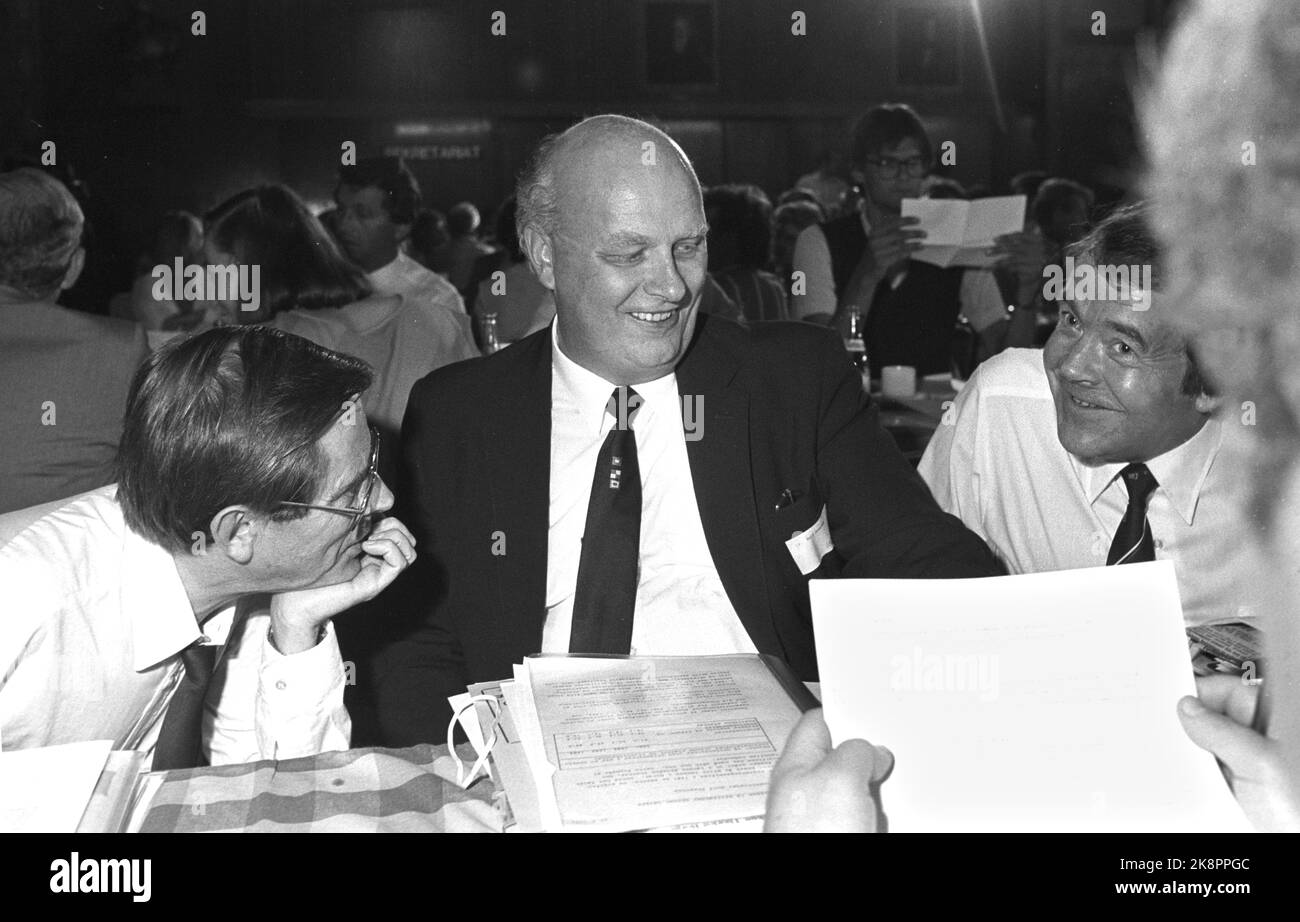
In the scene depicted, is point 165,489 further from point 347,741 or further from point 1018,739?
point 1018,739

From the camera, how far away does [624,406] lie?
188 cm

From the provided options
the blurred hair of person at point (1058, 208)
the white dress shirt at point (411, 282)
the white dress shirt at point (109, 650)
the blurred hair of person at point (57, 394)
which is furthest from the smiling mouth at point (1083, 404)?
the white dress shirt at point (411, 282)

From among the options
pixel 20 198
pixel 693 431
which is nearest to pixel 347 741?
pixel 693 431

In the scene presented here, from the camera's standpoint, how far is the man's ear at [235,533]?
A: 1.36 m

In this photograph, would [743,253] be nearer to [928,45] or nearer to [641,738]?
[641,738]

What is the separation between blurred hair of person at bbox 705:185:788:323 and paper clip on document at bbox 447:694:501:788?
329cm

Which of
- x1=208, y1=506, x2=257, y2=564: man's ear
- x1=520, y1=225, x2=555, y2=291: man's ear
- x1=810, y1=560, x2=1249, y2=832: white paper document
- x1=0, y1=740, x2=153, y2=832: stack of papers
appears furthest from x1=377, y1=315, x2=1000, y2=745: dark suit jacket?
x1=810, y1=560, x2=1249, y2=832: white paper document

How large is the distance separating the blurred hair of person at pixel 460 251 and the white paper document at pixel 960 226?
3.47 metres

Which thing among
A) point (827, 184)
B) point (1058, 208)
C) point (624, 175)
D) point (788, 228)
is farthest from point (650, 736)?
point (827, 184)

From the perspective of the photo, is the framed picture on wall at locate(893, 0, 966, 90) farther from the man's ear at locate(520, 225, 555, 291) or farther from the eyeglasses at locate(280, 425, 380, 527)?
the eyeglasses at locate(280, 425, 380, 527)

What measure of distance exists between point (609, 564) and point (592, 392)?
33 cm

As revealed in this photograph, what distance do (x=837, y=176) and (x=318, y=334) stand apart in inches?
268

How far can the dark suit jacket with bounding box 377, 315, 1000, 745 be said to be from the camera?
1.77 metres

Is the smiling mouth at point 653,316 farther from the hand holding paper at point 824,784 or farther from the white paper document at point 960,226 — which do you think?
the white paper document at point 960,226
